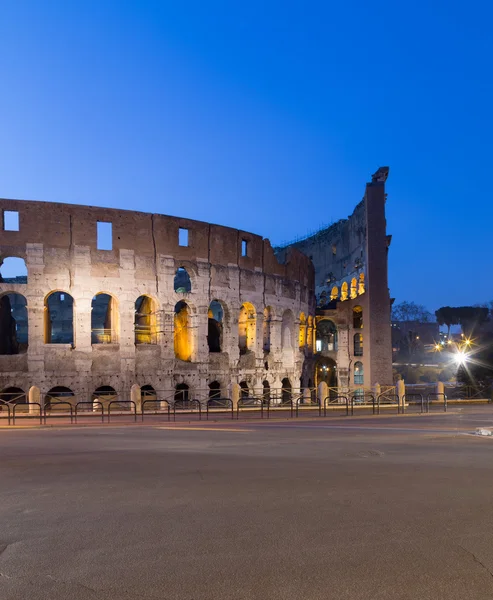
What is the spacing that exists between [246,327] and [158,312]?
691 cm

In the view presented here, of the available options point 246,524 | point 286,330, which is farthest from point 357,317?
point 246,524

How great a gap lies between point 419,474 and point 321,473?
1.43m

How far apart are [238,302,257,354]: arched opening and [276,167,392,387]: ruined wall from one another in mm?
6275

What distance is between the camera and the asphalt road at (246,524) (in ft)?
13.1

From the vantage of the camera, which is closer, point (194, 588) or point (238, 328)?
point (194, 588)

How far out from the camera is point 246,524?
17.6 feet

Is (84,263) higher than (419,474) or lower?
higher

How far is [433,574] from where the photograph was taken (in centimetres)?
412

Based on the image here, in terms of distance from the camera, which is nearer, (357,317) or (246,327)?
(246,327)

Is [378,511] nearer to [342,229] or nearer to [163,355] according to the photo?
[163,355]

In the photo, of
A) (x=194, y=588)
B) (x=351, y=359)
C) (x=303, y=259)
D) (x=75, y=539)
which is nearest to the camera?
(x=194, y=588)

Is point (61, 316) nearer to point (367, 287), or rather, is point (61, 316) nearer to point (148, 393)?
point (148, 393)

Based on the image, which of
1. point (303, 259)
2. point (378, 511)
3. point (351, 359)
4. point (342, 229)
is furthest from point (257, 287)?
point (378, 511)

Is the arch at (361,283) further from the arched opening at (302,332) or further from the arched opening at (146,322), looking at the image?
the arched opening at (146,322)
